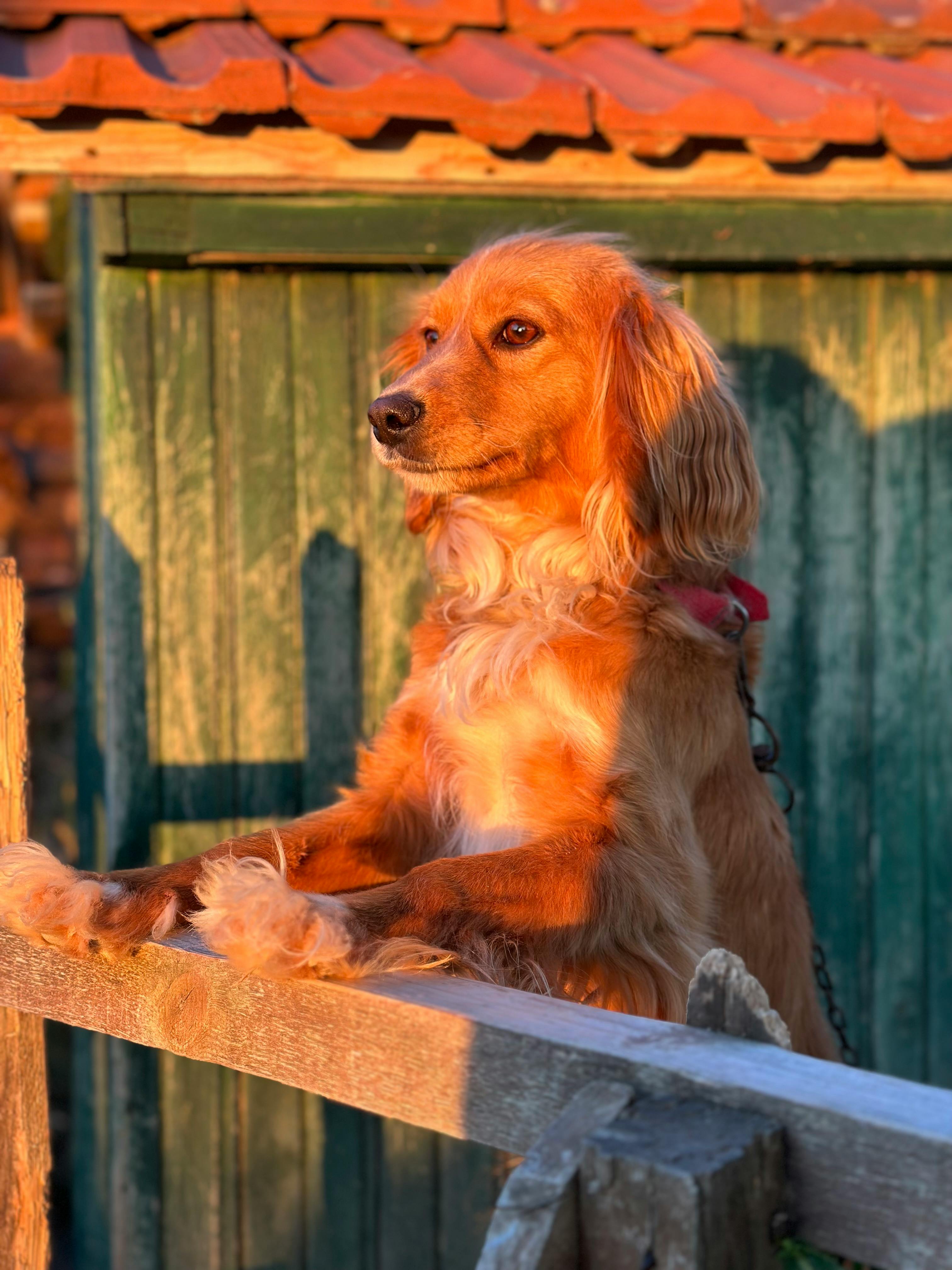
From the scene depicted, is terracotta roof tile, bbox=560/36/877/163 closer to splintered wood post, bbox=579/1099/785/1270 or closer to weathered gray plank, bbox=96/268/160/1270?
weathered gray plank, bbox=96/268/160/1270

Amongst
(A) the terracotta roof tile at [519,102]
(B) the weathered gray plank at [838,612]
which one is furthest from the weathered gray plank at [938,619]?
(A) the terracotta roof tile at [519,102]

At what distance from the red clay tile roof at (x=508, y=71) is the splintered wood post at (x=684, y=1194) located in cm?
258

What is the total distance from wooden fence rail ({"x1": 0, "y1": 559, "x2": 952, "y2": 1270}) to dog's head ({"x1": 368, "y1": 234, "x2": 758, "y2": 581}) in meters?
1.06

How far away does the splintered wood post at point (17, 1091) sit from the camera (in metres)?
2.02

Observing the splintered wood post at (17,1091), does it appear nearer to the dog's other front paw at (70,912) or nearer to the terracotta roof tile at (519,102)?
the dog's other front paw at (70,912)

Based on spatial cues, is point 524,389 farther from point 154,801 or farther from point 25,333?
point 25,333

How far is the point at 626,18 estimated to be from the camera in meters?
3.54

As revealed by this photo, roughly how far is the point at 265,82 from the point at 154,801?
1.85 m

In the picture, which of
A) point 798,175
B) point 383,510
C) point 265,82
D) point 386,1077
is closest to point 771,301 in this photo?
point 798,175

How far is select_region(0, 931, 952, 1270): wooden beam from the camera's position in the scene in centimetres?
102

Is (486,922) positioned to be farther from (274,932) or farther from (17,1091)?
(17,1091)

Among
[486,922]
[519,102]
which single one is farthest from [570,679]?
[519,102]

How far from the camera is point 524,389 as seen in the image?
2410 millimetres

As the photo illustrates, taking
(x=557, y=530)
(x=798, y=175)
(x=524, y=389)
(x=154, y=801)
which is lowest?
(x=154, y=801)
